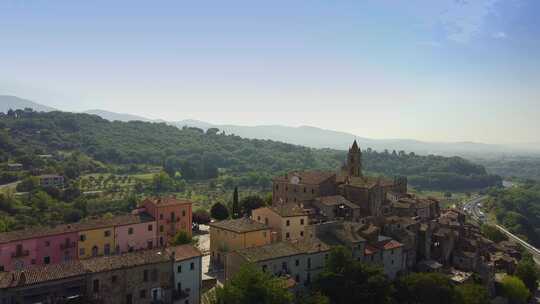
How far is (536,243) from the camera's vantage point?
11500 centimetres

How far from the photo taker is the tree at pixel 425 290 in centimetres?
4078

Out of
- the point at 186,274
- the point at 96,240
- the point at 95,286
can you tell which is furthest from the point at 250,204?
the point at 95,286

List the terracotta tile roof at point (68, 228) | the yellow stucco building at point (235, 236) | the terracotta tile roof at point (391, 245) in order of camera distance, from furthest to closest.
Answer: the terracotta tile roof at point (391, 245) < the yellow stucco building at point (235, 236) < the terracotta tile roof at point (68, 228)

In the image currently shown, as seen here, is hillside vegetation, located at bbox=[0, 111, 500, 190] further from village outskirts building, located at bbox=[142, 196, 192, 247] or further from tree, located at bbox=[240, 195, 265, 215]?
village outskirts building, located at bbox=[142, 196, 192, 247]

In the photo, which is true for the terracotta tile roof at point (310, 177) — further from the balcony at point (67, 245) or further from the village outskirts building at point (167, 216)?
the balcony at point (67, 245)

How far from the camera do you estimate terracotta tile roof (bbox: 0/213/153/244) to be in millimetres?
37094

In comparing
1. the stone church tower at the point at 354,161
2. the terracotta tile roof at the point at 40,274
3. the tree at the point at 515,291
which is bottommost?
the tree at the point at 515,291

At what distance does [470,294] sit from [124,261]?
3370 cm

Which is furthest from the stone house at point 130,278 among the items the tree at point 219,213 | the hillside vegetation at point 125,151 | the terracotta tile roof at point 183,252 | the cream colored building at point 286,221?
the hillside vegetation at point 125,151

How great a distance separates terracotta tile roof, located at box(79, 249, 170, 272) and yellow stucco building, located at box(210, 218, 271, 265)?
9.77 metres

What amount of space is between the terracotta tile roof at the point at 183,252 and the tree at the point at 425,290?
835 inches

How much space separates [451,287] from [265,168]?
136710 mm

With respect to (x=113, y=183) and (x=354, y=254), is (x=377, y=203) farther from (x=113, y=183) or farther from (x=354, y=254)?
(x=113, y=183)

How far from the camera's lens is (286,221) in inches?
1827
